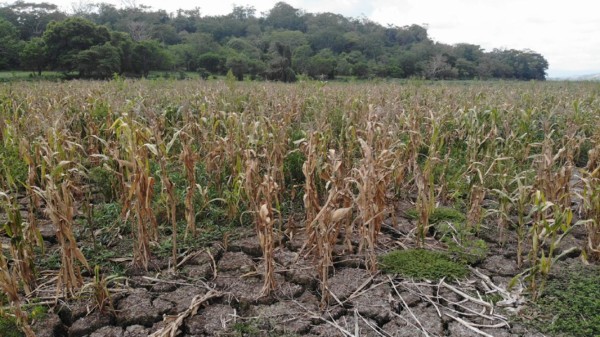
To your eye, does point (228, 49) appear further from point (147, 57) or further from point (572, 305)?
point (572, 305)

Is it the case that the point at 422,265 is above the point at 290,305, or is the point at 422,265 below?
above

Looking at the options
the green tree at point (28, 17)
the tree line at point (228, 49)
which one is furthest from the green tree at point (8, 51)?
the green tree at point (28, 17)

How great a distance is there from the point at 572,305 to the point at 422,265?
88cm

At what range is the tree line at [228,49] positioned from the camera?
117 feet

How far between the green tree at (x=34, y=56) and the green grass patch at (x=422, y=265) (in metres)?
38.4

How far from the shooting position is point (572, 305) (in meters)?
2.44

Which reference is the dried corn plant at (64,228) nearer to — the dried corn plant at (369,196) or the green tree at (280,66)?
the dried corn plant at (369,196)

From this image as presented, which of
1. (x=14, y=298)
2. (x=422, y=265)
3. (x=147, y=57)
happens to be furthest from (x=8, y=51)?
(x=422, y=265)

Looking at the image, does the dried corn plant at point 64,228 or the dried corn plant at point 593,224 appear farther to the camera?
the dried corn plant at point 593,224

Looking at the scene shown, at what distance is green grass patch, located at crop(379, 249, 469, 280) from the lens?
112 inches

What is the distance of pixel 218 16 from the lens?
8394 cm

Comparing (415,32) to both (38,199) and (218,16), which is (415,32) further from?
(38,199)

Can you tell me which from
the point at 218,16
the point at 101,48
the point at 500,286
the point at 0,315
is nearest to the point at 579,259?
the point at 500,286

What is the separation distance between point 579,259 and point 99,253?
3.47m
